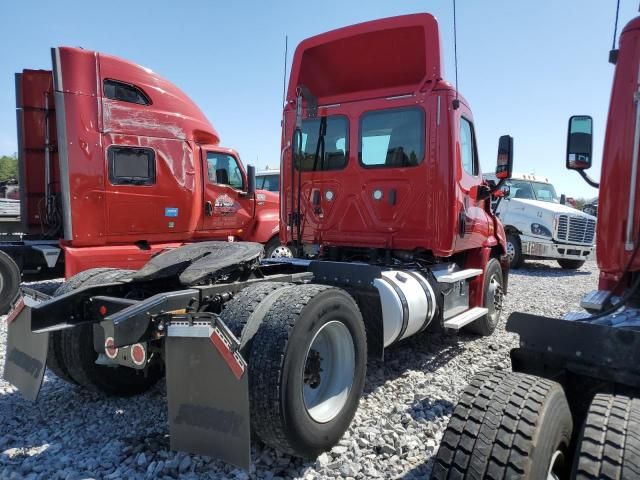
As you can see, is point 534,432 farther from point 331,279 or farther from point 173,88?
point 173,88

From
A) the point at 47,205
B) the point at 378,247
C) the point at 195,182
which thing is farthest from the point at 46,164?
the point at 378,247

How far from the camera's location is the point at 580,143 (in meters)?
2.94

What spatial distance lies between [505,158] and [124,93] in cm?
563

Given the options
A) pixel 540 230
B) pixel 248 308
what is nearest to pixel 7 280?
pixel 248 308

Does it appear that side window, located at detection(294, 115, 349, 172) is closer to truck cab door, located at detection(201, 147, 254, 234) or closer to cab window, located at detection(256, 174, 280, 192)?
truck cab door, located at detection(201, 147, 254, 234)

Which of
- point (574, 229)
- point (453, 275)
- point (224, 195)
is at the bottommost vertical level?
point (453, 275)

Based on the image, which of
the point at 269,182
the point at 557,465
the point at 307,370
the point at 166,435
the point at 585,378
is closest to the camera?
the point at 557,465

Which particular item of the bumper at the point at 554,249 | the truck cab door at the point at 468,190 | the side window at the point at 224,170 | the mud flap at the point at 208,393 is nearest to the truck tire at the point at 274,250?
the side window at the point at 224,170

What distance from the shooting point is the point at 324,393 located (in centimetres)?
321

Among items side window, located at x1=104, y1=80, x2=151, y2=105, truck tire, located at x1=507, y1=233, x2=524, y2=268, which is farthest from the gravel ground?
truck tire, located at x1=507, y1=233, x2=524, y2=268

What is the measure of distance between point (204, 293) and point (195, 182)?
556 cm

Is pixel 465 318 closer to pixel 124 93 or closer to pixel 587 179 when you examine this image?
pixel 587 179

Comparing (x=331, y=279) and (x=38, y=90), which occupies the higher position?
(x=38, y=90)

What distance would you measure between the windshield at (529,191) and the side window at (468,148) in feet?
27.0
